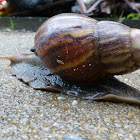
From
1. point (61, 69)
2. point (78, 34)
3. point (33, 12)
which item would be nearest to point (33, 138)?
point (61, 69)

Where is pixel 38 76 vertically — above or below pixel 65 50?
below

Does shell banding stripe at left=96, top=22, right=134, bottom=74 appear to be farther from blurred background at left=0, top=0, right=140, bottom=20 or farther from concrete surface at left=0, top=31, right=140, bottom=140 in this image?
blurred background at left=0, top=0, right=140, bottom=20

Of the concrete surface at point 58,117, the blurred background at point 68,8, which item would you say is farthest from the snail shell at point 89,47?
the blurred background at point 68,8

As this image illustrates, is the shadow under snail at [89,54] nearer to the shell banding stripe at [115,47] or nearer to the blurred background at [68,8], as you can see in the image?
the shell banding stripe at [115,47]

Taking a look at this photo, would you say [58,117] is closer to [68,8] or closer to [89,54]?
[89,54]

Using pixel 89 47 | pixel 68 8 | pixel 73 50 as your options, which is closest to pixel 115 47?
pixel 89 47

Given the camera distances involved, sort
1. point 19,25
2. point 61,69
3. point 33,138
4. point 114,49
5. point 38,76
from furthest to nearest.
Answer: point 19,25 → point 38,76 → point 61,69 → point 114,49 → point 33,138

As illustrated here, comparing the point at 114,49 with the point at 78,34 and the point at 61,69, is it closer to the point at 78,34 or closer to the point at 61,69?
the point at 78,34
